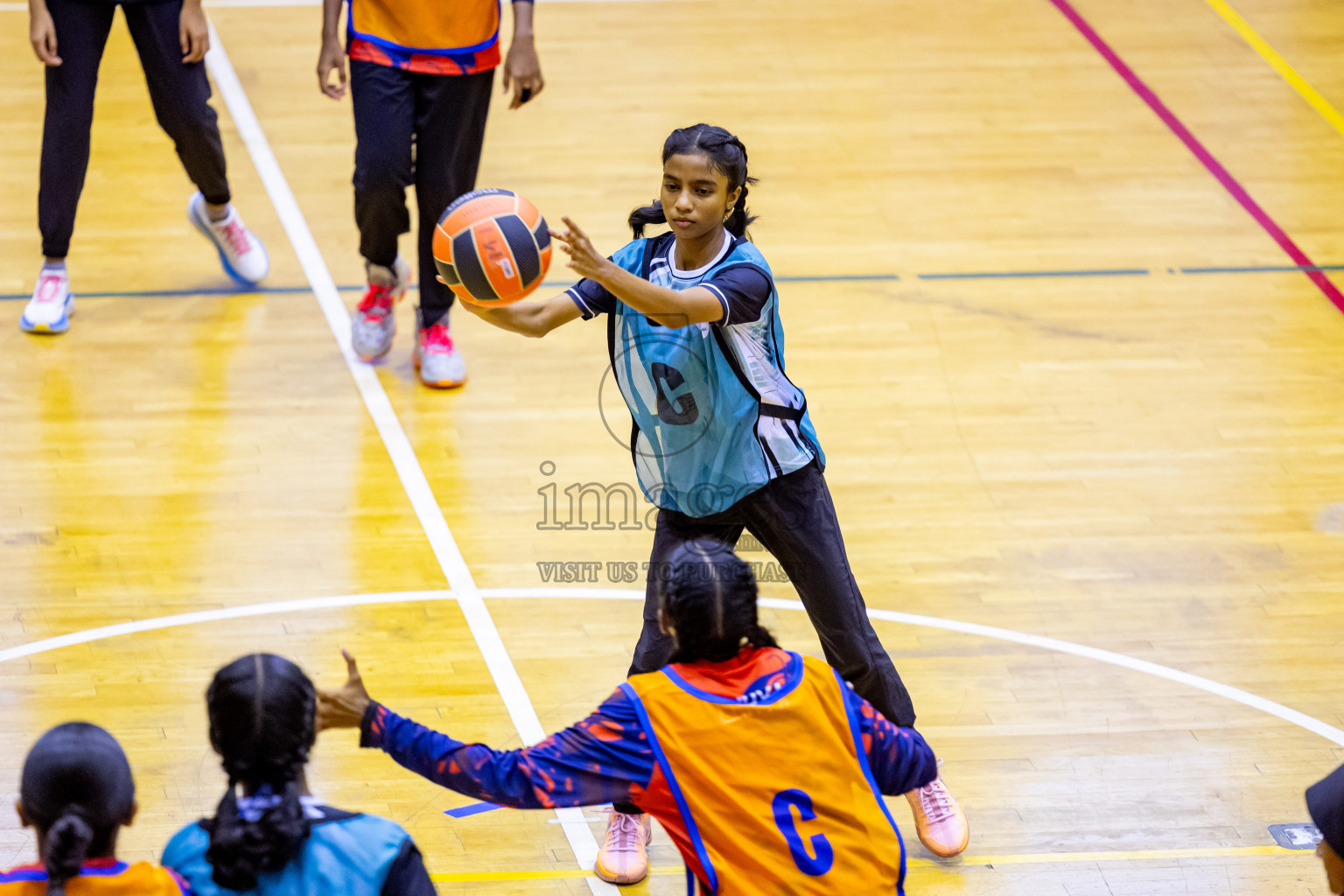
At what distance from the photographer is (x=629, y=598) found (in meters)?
4.70

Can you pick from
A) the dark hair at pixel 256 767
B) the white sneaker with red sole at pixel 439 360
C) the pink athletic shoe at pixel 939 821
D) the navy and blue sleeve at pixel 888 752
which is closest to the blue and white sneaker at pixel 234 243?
the white sneaker with red sole at pixel 439 360

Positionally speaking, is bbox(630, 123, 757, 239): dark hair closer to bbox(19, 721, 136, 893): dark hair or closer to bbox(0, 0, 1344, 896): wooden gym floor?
bbox(0, 0, 1344, 896): wooden gym floor

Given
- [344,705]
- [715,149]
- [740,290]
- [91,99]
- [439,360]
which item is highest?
[715,149]

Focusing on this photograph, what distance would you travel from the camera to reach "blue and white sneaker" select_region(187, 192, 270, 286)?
6113mm

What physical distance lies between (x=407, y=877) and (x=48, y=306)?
435 centimetres

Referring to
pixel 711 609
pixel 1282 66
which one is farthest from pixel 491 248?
pixel 1282 66

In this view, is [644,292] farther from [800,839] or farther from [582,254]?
[800,839]

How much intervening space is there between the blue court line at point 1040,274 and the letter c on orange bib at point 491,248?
3.13m

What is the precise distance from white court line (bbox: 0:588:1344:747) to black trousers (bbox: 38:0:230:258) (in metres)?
2.18

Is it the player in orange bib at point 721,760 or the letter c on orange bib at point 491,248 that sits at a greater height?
the letter c on orange bib at point 491,248

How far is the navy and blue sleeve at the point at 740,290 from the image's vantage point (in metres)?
3.24

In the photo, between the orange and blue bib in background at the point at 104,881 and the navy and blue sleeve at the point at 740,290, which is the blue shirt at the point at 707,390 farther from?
the orange and blue bib in background at the point at 104,881

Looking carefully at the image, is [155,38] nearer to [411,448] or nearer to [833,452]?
[411,448]

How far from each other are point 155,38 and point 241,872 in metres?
4.27
